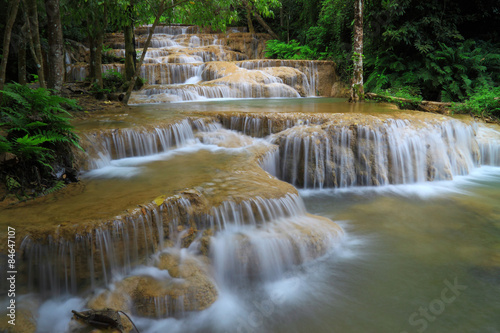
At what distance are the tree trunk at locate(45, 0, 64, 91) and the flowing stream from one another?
1311mm

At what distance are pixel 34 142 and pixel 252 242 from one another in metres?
3.03

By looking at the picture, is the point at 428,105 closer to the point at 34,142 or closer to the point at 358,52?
the point at 358,52

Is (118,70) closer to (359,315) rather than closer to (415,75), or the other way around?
(415,75)

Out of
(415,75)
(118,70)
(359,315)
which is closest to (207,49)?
(118,70)

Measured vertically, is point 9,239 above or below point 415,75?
below

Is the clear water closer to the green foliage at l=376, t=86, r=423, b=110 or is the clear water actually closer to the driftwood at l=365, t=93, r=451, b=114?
the driftwood at l=365, t=93, r=451, b=114

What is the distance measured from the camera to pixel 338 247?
15.1 feet

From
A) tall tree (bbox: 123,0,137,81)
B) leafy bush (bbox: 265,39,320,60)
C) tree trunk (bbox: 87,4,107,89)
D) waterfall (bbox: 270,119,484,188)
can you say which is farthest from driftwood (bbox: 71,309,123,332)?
leafy bush (bbox: 265,39,320,60)

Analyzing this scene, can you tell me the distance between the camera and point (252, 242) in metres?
4.07

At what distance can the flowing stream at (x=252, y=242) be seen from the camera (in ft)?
10.7

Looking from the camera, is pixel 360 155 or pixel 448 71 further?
pixel 448 71

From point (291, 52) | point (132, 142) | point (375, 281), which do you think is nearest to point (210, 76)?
point (291, 52)

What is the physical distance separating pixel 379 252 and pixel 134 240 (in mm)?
3328

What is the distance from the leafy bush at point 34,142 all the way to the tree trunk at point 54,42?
262 cm
